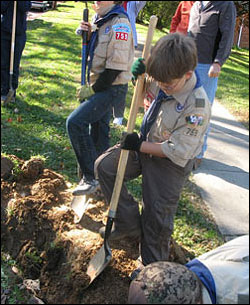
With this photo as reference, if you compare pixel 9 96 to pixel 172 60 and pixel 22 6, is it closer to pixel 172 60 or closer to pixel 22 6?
pixel 22 6

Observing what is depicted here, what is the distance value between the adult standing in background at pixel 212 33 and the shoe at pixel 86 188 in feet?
6.10

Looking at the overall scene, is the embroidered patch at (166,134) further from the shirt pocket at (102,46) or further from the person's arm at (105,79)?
the shirt pocket at (102,46)

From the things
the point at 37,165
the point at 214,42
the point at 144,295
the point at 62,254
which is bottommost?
the point at 62,254

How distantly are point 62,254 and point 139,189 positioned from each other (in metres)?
1.33

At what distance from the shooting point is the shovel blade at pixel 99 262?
2.88 m

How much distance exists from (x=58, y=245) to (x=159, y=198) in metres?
0.97

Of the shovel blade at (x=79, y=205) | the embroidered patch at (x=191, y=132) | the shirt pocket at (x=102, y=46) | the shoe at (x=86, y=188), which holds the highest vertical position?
the shirt pocket at (x=102, y=46)

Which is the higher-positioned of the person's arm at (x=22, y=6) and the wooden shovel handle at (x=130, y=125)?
the person's arm at (x=22, y=6)

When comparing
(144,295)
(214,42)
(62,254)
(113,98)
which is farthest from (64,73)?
(144,295)

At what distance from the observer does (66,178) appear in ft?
13.9

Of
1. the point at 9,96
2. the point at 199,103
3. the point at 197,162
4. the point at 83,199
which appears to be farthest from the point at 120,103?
the point at 9,96

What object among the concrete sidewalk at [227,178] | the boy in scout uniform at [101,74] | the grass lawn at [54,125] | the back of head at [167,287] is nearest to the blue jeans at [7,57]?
the grass lawn at [54,125]

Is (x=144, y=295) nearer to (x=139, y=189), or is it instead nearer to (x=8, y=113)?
(x=139, y=189)

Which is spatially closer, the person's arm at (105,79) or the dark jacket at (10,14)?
the person's arm at (105,79)
